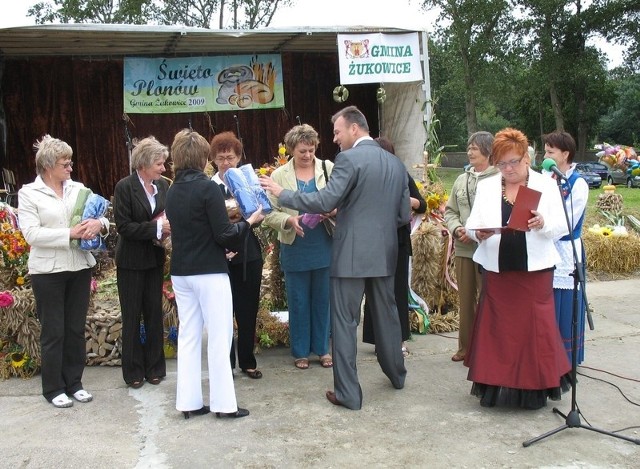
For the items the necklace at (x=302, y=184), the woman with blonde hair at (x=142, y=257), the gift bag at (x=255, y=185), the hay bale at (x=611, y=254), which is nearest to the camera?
the gift bag at (x=255, y=185)

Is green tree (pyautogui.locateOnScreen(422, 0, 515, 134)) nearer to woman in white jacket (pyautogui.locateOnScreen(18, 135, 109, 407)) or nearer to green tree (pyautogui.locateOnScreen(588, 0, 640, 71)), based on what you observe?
green tree (pyautogui.locateOnScreen(588, 0, 640, 71))

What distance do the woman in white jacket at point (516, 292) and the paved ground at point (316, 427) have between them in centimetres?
23

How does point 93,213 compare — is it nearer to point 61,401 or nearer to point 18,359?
point 61,401

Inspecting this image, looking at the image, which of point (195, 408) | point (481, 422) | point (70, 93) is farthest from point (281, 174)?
point (70, 93)

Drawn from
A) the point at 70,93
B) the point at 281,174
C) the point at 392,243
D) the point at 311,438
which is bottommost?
the point at 311,438

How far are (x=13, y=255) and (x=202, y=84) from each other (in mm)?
7173

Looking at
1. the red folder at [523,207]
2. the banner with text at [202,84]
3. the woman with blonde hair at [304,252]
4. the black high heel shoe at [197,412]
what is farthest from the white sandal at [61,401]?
the banner with text at [202,84]

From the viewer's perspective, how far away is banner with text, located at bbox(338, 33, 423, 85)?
30.8 ft

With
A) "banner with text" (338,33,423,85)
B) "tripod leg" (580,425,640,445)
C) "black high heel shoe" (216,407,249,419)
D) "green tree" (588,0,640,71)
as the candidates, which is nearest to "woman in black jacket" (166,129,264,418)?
"black high heel shoe" (216,407,249,419)

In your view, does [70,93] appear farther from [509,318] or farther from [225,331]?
[509,318]

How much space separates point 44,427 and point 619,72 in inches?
1596

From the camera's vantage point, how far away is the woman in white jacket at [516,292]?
12.8 ft

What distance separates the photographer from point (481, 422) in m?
3.91

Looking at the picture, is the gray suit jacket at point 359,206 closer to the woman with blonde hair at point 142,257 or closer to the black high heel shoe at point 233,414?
the woman with blonde hair at point 142,257
